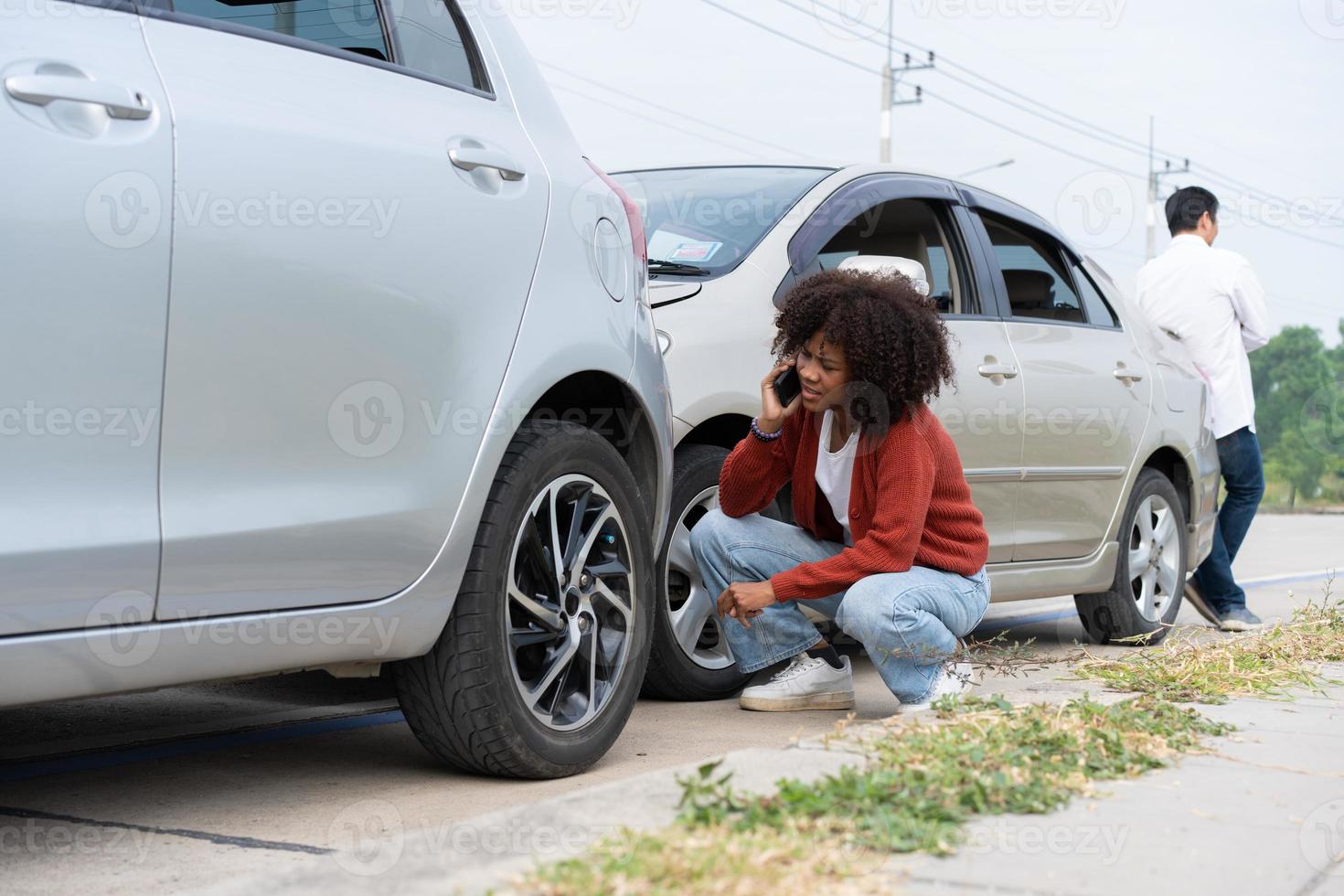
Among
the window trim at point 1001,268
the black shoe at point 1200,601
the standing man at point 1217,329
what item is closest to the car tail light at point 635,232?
the window trim at point 1001,268

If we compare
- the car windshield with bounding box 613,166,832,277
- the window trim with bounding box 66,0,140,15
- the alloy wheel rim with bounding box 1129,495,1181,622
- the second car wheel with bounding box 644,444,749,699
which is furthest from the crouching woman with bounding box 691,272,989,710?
the alloy wheel rim with bounding box 1129,495,1181,622

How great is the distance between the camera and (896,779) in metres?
2.66

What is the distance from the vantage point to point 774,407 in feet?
14.5

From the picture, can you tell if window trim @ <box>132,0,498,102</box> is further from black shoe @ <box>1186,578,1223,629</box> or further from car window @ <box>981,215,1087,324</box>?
black shoe @ <box>1186,578,1223,629</box>

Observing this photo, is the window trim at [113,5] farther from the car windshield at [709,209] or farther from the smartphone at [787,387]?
the smartphone at [787,387]

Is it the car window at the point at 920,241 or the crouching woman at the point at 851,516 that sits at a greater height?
the car window at the point at 920,241

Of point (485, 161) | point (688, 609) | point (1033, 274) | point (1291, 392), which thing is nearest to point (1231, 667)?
point (688, 609)

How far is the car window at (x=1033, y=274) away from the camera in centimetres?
598

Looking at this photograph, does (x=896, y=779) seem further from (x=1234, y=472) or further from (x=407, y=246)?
(x=1234, y=472)

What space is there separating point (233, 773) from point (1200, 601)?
17.0ft

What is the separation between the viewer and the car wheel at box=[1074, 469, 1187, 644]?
6.58m

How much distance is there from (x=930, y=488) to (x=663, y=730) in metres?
0.97

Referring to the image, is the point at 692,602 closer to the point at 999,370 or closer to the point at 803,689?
the point at 803,689

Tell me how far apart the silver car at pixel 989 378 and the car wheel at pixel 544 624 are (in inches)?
32.7
